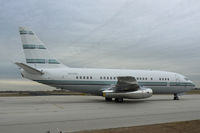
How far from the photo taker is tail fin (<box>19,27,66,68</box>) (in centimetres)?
1725

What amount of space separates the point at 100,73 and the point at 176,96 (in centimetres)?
944

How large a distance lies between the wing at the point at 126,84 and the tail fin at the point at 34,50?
A: 6.06 metres

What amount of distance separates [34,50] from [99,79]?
609cm

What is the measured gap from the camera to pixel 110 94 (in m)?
17.2

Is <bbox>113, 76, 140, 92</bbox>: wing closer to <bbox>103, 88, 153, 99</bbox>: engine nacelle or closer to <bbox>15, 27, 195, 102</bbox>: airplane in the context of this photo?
<bbox>15, 27, 195, 102</bbox>: airplane

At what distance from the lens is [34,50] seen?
57.1 ft

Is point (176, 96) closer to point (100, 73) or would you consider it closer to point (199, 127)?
point (100, 73)

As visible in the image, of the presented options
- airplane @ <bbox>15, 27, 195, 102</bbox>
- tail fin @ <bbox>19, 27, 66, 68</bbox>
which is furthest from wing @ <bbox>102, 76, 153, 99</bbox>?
tail fin @ <bbox>19, 27, 66, 68</bbox>

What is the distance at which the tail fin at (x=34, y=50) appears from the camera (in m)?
17.2

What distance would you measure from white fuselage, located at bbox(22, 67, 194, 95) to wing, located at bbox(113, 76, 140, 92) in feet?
6.01

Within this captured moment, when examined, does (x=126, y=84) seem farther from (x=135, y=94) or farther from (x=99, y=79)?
(x=99, y=79)

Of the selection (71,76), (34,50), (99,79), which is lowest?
(99,79)

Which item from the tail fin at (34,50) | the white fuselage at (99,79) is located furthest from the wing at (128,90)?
the tail fin at (34,50)

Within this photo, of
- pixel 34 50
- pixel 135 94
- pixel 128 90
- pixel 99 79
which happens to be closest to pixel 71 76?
pixel 99 79
